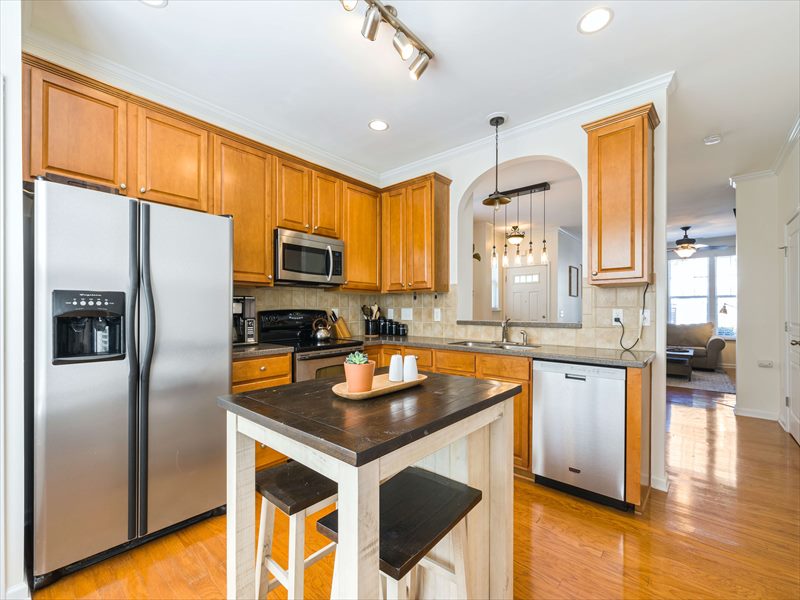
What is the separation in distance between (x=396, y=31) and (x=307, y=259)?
1789 mm

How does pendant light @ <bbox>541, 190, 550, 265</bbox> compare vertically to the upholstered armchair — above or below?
above

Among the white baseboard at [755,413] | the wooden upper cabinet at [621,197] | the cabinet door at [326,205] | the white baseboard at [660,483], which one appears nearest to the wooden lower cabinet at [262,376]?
the cabinet door at [326,205]

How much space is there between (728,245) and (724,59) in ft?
24.1

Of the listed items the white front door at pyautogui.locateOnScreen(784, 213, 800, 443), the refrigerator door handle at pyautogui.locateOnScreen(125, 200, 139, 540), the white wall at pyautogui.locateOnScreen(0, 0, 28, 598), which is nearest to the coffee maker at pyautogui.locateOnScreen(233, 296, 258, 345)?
the refrigerator door handle at pyautogui.locateOnScreen(125, 200, 139, 540)

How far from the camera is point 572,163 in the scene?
112 inches

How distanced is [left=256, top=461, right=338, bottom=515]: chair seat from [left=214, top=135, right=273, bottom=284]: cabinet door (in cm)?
171

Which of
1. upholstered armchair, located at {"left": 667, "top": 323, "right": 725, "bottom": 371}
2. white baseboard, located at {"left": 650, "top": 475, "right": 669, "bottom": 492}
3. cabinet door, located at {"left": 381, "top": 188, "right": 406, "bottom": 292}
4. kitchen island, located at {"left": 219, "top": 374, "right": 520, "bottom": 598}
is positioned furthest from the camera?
upholstered armchair, located at {"left": 667, "top": 323, "right": 725, "bottom": 371}

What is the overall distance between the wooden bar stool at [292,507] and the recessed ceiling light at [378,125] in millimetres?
2648

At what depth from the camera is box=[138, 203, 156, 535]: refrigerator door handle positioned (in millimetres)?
1843

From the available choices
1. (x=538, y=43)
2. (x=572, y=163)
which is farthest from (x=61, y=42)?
(x=572, y=163)

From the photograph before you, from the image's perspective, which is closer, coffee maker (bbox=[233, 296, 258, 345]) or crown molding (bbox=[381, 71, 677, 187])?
crown molding (bbox=[381, 71, 677, 187])

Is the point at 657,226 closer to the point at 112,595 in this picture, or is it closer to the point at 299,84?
the point at 299,84

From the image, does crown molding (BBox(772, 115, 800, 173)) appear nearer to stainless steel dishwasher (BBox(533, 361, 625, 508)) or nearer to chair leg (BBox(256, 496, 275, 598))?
stainless steel dishwasher (BBox(533, 361, 625, 508))

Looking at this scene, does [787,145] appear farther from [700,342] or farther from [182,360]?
[182,360]
